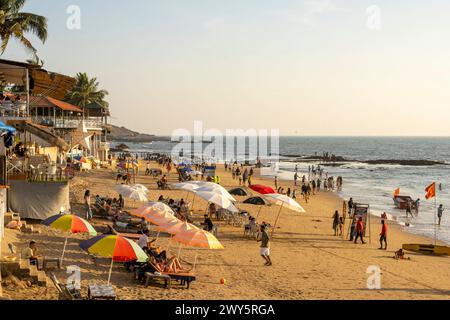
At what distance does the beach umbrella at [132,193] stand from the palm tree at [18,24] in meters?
7.34

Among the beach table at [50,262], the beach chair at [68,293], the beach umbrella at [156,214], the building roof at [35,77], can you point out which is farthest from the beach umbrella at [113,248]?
the building roof at [35,77]

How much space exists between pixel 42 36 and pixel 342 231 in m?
16.9

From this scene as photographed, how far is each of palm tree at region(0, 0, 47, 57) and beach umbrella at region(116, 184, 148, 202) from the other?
734cm

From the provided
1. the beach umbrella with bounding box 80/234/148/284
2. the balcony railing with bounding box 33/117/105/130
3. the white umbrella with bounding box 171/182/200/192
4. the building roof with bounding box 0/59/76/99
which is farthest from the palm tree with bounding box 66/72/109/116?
the beach umbrella with bounding box 80/234/148/284

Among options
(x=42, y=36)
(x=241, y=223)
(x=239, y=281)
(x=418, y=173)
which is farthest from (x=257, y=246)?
(x=418, y=173)

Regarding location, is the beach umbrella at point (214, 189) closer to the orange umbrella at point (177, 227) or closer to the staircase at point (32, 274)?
the orange umbrella at point (177, 227)

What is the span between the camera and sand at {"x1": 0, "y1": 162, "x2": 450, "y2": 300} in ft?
42.5

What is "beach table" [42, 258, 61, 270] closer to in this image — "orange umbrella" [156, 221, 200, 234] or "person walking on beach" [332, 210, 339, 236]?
"orange umbrella" [156, 221, 200, 234]

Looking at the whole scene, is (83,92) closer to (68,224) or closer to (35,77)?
(35,77)

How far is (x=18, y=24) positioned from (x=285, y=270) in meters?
15.3

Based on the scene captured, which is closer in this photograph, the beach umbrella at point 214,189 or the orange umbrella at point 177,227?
the orange umbrella at point 177,227

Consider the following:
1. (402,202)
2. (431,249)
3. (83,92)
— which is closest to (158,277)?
(431,249)

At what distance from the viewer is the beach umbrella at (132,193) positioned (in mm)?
21438
